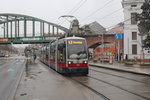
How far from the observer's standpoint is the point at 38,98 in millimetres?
10766

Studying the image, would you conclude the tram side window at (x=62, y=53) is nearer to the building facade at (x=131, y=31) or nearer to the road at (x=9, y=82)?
the road at (x=9, y=82)

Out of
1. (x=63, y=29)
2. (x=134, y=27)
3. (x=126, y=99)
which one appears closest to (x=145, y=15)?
(x=126, y=99)

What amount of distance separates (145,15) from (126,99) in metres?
18.1

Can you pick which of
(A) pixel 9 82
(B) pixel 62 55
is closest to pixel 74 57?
(B) pixel 62 55

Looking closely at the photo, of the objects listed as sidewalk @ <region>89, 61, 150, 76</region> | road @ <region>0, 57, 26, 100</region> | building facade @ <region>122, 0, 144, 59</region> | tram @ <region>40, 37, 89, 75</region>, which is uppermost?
building facade @ <region>122, 0, 144, 59</region>

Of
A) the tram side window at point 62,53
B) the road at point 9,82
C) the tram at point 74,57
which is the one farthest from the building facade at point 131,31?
the tram at point 74,57

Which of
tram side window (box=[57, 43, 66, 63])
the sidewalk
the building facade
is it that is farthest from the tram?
the building facade

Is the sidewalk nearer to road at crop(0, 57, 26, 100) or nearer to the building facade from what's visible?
road at crop(0, 57, 26, 100)

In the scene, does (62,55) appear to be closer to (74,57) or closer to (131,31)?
(74,57)

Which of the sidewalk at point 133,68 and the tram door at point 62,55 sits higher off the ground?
the tram door at point 62,55

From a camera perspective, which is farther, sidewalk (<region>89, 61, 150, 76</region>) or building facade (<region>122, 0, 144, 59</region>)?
building facade (<region>122, 0, 144, 59</region>)

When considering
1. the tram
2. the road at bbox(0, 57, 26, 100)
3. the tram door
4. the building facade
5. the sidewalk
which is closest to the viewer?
the road at bbox(0, 57, 26, 100)

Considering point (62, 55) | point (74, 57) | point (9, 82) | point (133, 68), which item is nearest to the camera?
point (9, 82)

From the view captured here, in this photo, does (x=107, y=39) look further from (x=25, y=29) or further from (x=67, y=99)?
(x=67, y=99)
